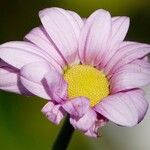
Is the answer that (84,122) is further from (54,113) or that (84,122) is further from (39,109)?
(39,109)

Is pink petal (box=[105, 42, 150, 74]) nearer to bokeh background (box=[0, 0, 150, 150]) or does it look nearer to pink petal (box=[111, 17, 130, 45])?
pink petal (box=[111, 17, 130, 45])

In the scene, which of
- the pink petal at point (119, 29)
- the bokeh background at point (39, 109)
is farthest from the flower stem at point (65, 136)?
the bokeh background at point (39, 109)

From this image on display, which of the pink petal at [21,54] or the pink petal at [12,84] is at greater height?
the pink petal at [21,54]

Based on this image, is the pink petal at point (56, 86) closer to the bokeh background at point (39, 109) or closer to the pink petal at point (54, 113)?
the pink petal at point (54, 113)

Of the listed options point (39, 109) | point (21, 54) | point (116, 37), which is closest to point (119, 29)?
point (116, 37)

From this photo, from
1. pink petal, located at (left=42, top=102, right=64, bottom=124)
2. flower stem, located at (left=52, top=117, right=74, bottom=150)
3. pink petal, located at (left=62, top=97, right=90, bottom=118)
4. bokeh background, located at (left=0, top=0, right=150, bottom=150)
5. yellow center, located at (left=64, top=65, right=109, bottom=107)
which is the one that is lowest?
bokeh background, located at (left=0, top=0, right=150, bottom=150)

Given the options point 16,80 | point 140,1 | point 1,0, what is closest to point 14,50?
point 16,80

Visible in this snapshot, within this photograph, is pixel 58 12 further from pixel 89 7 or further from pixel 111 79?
pixel 89 7

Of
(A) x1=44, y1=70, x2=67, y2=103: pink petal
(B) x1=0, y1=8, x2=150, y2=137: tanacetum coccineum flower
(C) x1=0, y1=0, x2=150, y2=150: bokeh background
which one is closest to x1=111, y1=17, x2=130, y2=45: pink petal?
(B) x1=0, y1=8, x2=150, y2=137: tanacetum coccineum flower
